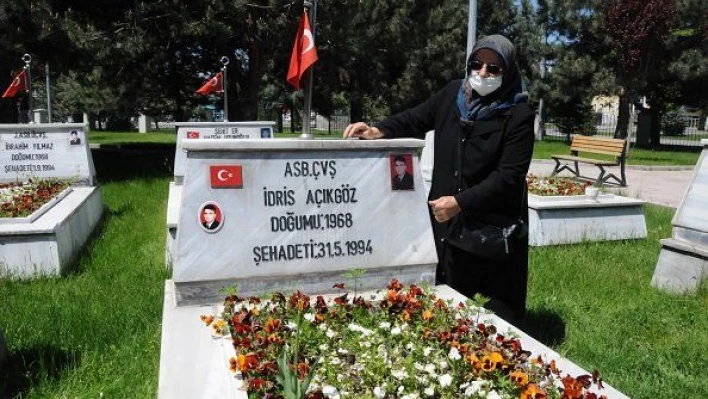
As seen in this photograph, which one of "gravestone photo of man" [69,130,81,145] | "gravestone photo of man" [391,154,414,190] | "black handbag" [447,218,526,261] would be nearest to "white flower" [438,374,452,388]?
"black handbag" [447,218,526,261]

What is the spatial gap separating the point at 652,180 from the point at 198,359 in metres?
14.3

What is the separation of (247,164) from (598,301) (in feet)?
11.0

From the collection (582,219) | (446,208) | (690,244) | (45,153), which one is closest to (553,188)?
(582,219)

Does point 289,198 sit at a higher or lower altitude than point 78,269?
higher

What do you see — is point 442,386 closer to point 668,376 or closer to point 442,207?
point 442,207

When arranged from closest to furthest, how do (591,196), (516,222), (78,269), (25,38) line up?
(516,222)
(78,269)
(591,196)
(25,38)

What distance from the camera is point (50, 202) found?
22.3 feet

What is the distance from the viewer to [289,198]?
313 centimetres

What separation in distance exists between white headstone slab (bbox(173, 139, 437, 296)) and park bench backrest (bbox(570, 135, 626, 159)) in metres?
10.8

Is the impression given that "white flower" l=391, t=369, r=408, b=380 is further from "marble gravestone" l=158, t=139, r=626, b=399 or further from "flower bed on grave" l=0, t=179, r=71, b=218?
"flower bed on grave" l=0, t=179, r=71, b=218

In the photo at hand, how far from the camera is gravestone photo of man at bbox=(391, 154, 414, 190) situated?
11.0 feet

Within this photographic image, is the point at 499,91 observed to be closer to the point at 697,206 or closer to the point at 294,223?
the point at 294,223

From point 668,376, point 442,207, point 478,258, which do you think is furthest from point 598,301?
point 442,207

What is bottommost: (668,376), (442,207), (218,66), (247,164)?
(668,376)
